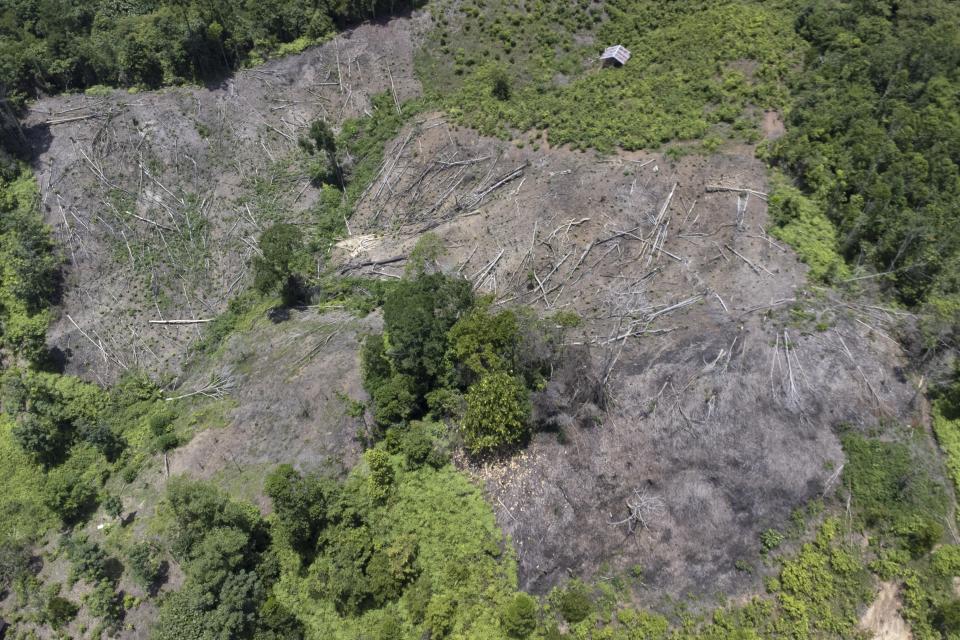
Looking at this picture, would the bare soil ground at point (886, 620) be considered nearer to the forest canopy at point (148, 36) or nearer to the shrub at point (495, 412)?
the shrub at point (495, 412)

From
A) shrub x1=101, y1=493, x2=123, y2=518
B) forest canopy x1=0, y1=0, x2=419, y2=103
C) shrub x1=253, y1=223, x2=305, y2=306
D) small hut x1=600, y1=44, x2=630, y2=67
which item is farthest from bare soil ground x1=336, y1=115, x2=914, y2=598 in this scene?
forest canopy x1=0, y1=0, x2=419, y2=103

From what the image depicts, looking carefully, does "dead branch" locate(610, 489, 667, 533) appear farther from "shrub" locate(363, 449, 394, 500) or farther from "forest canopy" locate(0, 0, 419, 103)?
"forest canopy" locate(0, 0, 419, 103)

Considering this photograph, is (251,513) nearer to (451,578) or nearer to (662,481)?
(451,578)

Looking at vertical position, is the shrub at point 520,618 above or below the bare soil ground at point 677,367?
below

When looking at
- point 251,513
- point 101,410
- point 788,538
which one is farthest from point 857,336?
point 101,410

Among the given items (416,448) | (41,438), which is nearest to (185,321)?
(41,438)

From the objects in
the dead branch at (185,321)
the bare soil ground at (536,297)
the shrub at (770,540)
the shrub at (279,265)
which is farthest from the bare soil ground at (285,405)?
the shrub at (770,540)
